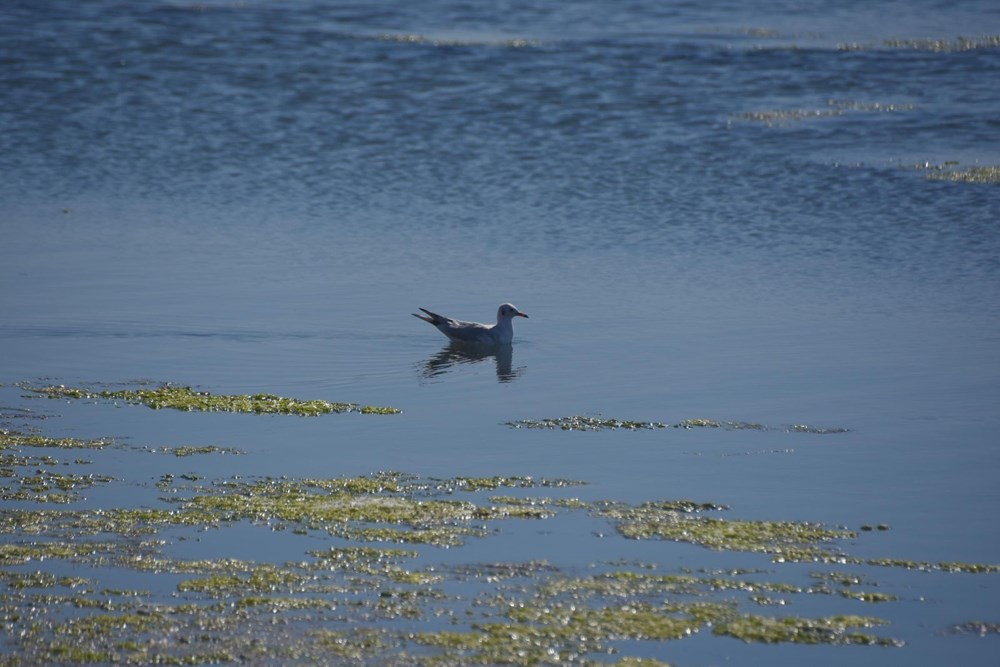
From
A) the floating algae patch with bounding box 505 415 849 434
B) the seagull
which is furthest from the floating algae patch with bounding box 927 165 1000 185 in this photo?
the floating algae patch with bounding box 505 415 849 434

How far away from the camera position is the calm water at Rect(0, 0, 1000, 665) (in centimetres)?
930

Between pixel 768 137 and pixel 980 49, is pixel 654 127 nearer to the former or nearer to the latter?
pixel 768 137

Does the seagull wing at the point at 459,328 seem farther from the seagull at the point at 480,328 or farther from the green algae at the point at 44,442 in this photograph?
the green algae at the point at 44,442

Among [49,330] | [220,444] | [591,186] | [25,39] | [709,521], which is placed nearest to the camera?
[709,521]

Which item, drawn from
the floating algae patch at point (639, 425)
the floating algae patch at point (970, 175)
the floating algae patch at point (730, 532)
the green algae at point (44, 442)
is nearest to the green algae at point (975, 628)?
the floating algae patch at point (730, 532)

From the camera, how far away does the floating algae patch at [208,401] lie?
1020 centimetres

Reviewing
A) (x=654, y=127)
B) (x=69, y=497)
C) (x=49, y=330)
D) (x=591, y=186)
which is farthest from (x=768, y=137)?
→ (x=69, y=497)

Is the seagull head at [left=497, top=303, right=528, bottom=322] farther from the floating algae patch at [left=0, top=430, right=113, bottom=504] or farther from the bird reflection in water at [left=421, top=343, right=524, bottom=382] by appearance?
the floating algae patch at [left=0, top=430, right=113, bottom=504]

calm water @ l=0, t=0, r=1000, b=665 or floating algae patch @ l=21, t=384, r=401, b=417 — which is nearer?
calm water @ l=0, t=0, r=1000, b=665

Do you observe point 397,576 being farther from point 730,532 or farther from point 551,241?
point 551,241

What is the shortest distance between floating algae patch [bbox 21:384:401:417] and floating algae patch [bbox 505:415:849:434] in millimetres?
1071

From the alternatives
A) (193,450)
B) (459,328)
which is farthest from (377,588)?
(459,328)

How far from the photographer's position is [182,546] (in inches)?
295

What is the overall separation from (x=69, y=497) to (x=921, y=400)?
18.9 feet
